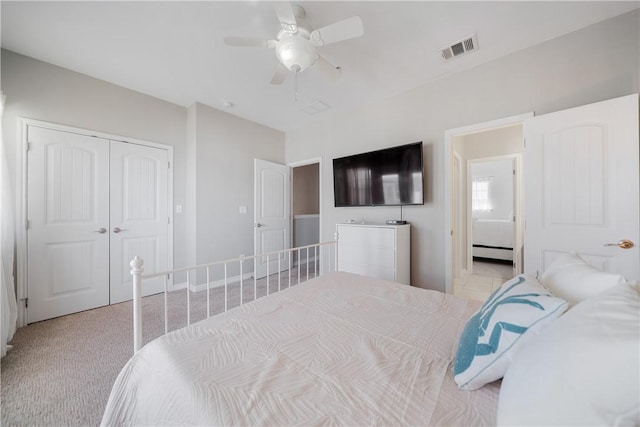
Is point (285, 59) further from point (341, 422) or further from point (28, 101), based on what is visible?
point (28, 101)

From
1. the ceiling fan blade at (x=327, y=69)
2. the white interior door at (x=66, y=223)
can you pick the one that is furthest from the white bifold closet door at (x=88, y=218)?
the ceiling fan blade at (x=327, y=69)

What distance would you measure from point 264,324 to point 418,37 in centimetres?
251

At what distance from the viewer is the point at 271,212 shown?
13.1ft

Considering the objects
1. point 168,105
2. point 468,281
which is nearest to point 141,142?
point 168,105

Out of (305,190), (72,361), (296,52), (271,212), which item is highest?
(296,52)

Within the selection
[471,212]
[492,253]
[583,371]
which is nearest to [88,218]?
[583,371]

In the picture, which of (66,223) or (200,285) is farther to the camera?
(200,285)

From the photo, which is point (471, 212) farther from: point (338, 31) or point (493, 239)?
point (338, 31)

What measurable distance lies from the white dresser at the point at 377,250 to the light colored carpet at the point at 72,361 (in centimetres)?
165

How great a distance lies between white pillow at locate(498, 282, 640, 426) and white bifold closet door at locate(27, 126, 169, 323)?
365 cm

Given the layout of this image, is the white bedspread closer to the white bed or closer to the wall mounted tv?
the wall mounted tv

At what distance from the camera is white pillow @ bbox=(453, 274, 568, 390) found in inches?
26.2

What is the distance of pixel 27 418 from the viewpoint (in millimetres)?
1279

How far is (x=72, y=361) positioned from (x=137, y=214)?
171 centimetres
